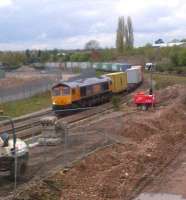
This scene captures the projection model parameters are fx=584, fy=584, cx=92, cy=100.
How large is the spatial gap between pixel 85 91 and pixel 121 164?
98.5 ft

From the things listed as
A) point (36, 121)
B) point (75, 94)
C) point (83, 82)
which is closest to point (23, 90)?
point (83, 82)

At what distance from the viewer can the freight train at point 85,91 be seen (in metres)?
52.4

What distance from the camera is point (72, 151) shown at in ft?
90.3

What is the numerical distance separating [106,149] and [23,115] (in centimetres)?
2383

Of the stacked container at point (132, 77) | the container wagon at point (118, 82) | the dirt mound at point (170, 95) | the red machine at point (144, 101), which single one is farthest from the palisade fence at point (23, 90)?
the red machine at point (144, 101)

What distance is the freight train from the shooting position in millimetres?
52375

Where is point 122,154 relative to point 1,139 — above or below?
below

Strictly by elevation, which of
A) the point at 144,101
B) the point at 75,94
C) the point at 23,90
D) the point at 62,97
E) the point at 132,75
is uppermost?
the point at 75,94

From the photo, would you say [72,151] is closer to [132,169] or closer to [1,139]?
[132,169]

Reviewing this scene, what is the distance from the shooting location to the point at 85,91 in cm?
5575

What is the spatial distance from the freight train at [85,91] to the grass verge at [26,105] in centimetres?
385

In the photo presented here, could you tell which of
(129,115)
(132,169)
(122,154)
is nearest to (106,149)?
(122,154)

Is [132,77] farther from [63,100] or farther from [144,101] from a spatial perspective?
[144,101]

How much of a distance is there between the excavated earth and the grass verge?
48.7ft
